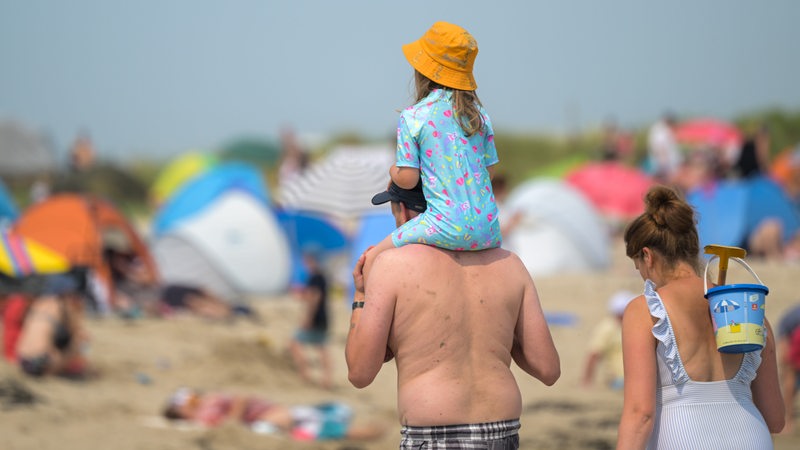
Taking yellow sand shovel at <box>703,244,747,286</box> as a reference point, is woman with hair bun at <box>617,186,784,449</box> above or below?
below

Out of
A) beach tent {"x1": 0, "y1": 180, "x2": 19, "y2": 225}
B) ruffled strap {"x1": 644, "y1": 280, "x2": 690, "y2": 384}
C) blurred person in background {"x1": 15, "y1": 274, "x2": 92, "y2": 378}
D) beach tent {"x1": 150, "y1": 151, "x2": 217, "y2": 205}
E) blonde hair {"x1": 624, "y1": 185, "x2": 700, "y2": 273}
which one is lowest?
ruffled strap {"x1": 644, "y1": 280, "x2": 690, "y2": 384}

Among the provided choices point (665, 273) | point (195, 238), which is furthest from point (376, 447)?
point (195, 238)

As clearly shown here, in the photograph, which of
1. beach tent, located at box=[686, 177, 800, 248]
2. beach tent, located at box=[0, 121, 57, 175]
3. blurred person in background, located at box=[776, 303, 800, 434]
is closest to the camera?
blurred person in background, located at box=[776, 303, 800, 434]

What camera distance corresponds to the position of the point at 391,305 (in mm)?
2605

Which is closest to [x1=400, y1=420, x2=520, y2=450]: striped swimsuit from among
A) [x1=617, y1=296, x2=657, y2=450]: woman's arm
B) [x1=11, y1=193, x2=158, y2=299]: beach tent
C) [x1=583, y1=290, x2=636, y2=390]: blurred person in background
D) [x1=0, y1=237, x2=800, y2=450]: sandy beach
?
[x1=617, y1=296, x2=657, y2=450]: woman's arm

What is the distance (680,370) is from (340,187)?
737 centimetres

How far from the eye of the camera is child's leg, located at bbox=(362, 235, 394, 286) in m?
2.69

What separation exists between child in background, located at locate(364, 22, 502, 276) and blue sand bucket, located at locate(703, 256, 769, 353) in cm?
64

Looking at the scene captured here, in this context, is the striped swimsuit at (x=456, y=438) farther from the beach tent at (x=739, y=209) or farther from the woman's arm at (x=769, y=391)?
the beach tent at (x=739, y=209)

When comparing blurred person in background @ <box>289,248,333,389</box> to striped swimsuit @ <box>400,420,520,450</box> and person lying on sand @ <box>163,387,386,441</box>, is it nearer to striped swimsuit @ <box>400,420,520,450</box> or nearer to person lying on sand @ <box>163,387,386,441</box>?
person lying on sand @ <box>163,387,386,441</box>

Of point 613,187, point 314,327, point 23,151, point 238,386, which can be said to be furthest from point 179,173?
point 238,386

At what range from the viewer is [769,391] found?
285 centimetres

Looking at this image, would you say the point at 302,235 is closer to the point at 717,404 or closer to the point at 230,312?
the point at 230,312

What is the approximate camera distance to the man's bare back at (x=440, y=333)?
260 centimetres
